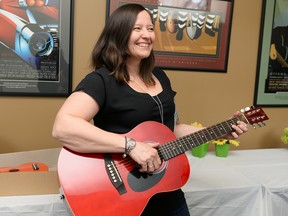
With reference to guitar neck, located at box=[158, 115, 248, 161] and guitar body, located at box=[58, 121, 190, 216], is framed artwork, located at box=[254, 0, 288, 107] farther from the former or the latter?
guitar body, located at box=[58, 121, 190, 216]

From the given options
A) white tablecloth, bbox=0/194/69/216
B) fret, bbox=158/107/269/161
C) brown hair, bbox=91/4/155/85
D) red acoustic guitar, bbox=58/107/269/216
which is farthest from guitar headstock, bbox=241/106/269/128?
white tablecloth, bbox=0/194/69/216

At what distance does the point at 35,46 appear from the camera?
1679mm

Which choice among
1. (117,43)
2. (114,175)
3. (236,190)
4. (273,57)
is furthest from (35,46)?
(273,57)

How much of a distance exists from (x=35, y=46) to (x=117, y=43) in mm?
822

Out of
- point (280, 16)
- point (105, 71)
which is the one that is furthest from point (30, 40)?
point (280, 16)

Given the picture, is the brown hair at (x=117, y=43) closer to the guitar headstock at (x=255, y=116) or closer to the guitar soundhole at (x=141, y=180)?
the guitar soundhole at (x=141, y=180)

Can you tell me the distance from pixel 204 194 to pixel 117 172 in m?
0.60

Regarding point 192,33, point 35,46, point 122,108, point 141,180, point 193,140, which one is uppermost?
point 192,33

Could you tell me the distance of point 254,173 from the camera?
1.63 m

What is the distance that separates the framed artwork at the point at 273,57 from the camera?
2.12 m

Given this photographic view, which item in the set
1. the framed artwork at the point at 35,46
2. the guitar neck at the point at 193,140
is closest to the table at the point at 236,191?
the guitar neck at the point at 193,140

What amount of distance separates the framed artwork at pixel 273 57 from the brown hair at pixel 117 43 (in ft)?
4.60

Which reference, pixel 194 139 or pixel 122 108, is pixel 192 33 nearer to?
pixel 194 139

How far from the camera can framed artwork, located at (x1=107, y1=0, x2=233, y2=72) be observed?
1.91 m
